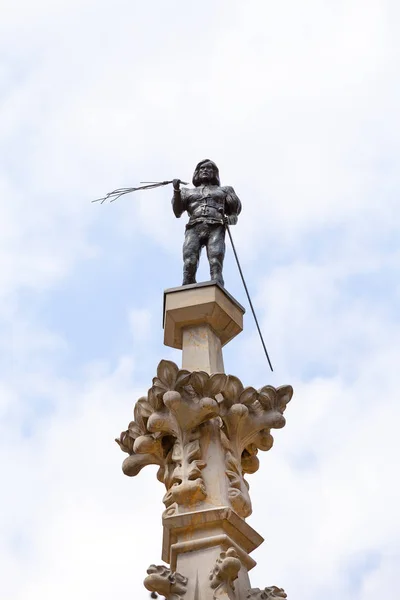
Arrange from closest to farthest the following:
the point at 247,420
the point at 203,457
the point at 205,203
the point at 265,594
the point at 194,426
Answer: the point at 265,594 → the point at 203,457 → the point at 194,426 → the point at 247,420 → the point at 205,203

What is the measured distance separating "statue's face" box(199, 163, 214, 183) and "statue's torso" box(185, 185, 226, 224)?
0.36 feet

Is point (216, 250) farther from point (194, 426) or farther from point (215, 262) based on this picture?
point (194, 426)

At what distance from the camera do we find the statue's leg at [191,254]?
31.6 feet

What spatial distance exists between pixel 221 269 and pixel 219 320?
711 millimetres

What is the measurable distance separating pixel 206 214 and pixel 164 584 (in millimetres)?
4345

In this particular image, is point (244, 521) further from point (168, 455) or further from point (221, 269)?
point (221, 269)

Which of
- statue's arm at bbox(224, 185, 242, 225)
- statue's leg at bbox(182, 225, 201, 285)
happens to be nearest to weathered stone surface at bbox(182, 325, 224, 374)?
statue's leg at bbox(182, 225, 201, 285)

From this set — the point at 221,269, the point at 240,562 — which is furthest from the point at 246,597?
the point at 221,269

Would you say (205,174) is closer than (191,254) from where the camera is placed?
No

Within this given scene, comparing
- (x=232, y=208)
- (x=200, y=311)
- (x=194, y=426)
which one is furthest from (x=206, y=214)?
(x=194, y=426)

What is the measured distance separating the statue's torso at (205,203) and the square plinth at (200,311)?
0.99 m

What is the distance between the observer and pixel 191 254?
9711mm

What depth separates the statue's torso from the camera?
9.93 m

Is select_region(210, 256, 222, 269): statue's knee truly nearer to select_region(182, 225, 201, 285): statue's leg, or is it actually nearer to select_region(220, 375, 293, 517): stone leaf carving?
select_region(182, 225, 201, 285): statue's leg
